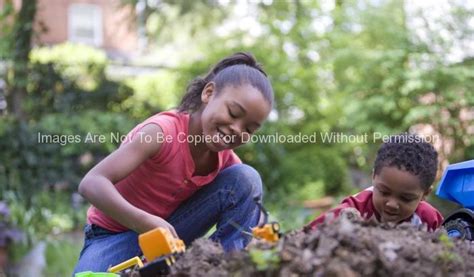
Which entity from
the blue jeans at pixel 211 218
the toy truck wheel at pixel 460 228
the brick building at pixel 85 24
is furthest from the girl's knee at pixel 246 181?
the brick building at pixel 85 24

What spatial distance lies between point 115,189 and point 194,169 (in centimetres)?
49

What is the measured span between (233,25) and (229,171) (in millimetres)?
6695

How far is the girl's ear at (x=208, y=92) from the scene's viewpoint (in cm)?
241

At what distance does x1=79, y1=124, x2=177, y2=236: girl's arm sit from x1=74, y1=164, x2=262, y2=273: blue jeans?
421 mm

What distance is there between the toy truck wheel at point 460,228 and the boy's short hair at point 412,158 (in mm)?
290

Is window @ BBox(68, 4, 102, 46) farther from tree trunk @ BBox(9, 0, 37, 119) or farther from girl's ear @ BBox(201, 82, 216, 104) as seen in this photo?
girl's ear @ BBox(201, 82, 216, 104)

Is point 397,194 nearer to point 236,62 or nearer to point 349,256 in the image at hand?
point 236,62

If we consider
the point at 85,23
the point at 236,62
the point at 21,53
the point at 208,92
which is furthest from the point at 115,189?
the point at 85,23

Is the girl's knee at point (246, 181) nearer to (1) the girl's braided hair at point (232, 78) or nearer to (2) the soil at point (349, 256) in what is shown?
(1) the girl's braided hair at point (232, 78)

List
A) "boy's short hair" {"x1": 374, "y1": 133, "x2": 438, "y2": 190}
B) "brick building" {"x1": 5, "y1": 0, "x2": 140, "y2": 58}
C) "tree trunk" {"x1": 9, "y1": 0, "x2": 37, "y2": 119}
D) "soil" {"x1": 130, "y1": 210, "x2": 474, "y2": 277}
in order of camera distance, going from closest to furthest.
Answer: "soil" {"x1": 130, "y1": 210, "x2": 474, "y2": 277}
"boy's short hair" {"x1": 374, "y1": 133, "x2": 438, "y2": 190}
"tree trunk" {"x1": 9, "y1": 0, "x2": 37, "y2": 119}
"brick building" {"x1": 5, "y1": 0, "x2": 140, "y2": 58}

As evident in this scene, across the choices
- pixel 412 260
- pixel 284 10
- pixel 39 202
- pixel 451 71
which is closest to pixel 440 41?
pixel 451 71

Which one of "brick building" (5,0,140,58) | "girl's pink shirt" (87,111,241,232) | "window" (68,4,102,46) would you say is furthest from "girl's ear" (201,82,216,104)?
"window" (68,4,102,46)

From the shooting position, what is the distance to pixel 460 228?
2023 millimetres

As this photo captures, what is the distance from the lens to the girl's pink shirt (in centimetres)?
241
